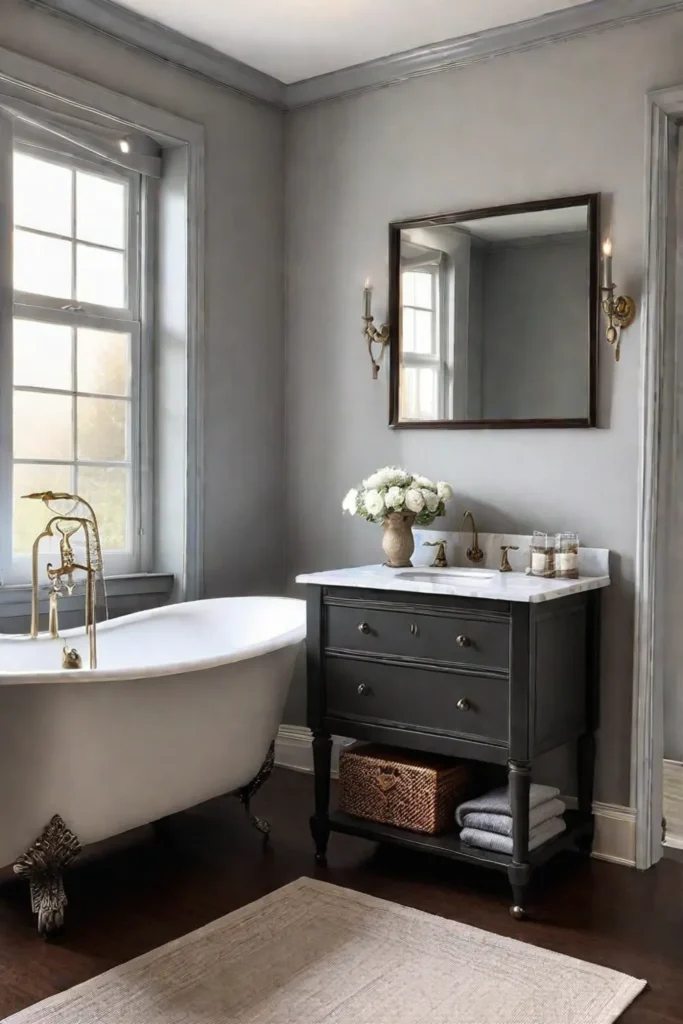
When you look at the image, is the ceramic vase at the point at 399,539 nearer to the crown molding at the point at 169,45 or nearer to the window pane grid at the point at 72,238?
the window pane grid at the point at 72,238

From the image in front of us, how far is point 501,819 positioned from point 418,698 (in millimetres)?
410

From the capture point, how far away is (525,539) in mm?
3434

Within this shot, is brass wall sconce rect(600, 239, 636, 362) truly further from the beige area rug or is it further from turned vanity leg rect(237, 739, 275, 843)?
the beige area rug

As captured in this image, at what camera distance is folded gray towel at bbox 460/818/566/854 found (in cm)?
287

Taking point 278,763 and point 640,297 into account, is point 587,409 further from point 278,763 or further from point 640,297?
point 278,763

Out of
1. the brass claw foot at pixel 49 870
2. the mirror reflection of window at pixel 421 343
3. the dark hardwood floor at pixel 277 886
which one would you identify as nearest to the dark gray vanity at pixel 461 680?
the dark hardwood floor at pixel 277 886

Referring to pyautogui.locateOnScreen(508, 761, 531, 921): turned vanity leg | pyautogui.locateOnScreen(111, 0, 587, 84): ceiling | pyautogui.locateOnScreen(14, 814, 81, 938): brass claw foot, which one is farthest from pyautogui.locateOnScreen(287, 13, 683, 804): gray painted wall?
pyautogui.locateOnScreen(14, 814, 81, 938): brass claw foot

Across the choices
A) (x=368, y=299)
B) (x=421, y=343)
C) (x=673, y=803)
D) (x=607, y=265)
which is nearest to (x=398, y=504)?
(x=421, y=343)

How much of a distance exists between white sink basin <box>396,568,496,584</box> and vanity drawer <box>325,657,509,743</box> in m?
0.38

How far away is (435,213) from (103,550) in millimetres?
1717

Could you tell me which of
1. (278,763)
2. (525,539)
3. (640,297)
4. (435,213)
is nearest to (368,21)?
(435,213)

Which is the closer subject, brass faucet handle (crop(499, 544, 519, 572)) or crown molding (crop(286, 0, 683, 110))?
crown molding (crop(286, 0, 683, 110))

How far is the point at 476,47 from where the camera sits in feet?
11.5

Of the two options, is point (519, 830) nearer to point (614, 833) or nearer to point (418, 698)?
point (418, 698)
